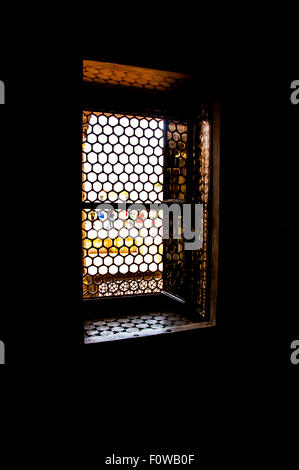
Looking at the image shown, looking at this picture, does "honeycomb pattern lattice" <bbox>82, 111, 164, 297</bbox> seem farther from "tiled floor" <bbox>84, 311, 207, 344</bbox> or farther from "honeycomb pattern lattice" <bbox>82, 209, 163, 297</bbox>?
"tiled floor" <bbox>84, 311, 207, 344</bbox>

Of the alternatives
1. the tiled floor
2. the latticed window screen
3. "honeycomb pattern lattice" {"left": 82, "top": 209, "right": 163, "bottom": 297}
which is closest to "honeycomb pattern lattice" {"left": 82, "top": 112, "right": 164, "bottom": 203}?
the latticed window screen

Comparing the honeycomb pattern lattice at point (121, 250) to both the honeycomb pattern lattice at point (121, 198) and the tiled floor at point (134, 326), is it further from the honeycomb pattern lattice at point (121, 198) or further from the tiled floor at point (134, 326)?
the tiled floor at point (134, 326)

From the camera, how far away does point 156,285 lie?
6.19 feet

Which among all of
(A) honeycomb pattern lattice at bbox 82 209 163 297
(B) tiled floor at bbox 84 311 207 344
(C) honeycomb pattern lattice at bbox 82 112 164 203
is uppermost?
(C) honeycomb pattern lattice at bbox 82 112 164 203

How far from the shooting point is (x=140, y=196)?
71.2 inches

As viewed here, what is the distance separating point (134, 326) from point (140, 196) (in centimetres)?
75

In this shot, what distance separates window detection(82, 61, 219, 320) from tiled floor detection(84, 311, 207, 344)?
0.41ft

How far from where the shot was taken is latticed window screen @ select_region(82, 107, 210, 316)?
5.56 feet

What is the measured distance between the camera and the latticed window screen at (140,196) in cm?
169

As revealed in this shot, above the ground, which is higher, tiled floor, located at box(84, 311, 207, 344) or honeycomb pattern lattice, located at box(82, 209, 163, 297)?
honeycomb pattern lattice, located at box(82, 209, 163, 297)

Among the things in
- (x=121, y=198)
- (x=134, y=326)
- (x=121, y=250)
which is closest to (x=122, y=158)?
(x=121, y=198)
